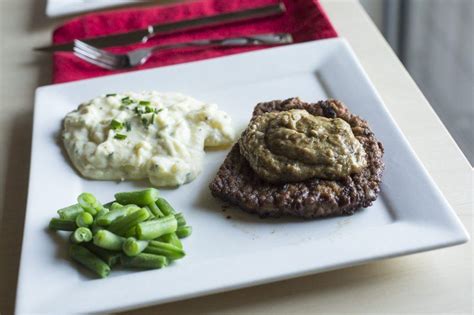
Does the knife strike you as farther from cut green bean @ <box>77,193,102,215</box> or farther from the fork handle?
cut green bean @ <box>77,193,102,215</box>

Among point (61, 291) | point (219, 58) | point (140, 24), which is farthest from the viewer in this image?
point (140, 24)

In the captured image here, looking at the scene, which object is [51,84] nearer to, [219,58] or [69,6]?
[69,6]

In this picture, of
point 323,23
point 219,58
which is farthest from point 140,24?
point 323,23

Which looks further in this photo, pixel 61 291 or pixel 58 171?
pixel 58 171

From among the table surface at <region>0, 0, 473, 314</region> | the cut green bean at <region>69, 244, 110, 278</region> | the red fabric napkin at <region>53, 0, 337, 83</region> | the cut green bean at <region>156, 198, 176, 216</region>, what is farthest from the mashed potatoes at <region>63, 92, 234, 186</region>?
the red fabric napkin at <region>53, 0, 337, 83</region>

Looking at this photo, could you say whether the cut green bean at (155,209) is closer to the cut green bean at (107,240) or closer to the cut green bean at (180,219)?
the cut green bean at (180,219)

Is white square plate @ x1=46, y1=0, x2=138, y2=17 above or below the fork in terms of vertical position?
above

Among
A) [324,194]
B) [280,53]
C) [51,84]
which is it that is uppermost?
[280,53]
